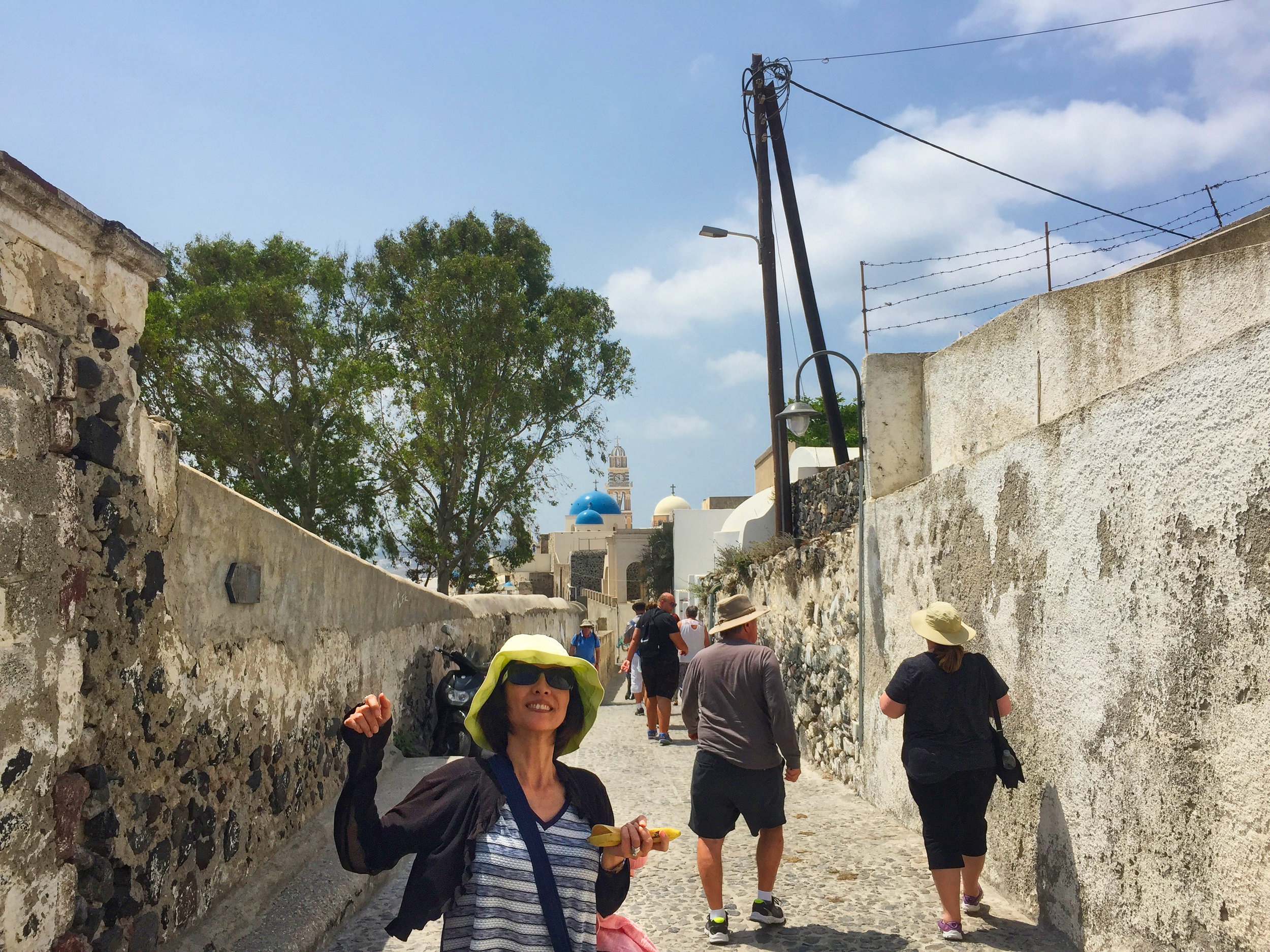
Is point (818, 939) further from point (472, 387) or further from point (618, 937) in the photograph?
point (472, 387)

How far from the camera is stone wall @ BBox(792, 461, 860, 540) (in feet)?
28.9

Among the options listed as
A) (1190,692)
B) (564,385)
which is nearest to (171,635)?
(1190,692)

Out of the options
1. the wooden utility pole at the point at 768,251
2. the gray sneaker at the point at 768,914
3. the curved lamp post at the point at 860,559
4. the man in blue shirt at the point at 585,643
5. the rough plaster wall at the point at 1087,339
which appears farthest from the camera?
the man in blue shirt at the point at 585,643

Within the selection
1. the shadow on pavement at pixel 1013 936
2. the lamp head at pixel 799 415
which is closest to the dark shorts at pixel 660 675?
the lamp head at pixel 799 415

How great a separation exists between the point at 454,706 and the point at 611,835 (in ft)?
21.4

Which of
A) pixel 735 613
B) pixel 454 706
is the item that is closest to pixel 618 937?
pixel 735 613

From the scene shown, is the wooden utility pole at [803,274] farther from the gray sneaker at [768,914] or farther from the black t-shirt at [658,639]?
the gray sneaker at [768,914]

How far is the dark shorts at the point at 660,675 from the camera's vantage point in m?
10.8

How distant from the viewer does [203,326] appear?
2319cm

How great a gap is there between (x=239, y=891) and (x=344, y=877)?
679 millimetres

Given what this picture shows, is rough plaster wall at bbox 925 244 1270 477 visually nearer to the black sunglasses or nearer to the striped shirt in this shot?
the black sunglasses

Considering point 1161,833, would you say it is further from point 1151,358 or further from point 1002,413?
point 1002,413

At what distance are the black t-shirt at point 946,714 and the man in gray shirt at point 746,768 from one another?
21.7 inches

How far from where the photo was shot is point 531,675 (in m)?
2.67
